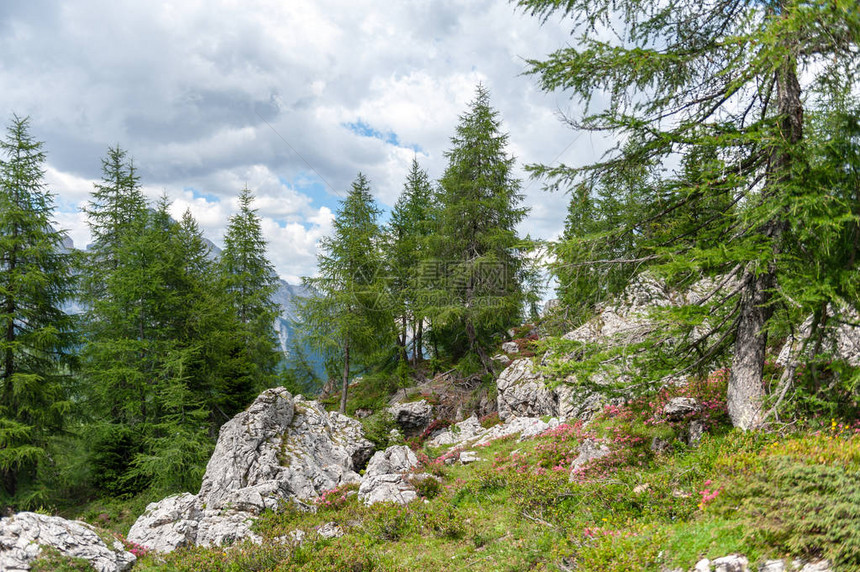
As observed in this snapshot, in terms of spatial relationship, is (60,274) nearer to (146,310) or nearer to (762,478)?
(146,310)

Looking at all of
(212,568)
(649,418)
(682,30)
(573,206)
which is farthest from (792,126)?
(212,568)

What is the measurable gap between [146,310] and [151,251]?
2768mm

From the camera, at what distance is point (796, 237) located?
6000 mm

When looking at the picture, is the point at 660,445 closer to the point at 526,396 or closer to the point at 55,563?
Result: the point at 526,396

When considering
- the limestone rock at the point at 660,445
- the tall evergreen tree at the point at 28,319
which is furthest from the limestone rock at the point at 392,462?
the tall evergreen tree at the point at 28,319

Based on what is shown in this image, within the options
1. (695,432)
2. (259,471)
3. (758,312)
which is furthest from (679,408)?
(259,471)

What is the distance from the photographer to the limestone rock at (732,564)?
4.07 meters

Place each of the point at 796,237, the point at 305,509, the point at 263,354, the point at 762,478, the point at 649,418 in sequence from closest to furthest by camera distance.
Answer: the point at 762,478
the point at 796,237
the point at 649,418
the point at 305,509
the point at 263,354

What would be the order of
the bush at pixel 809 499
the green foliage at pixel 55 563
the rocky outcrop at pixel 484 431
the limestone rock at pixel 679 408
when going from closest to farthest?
the bush at pixel 809 499
the green foliage at pixel 55 563
the limestone rock at pixel 679 408
the rocky outcrop at pixel 484 431

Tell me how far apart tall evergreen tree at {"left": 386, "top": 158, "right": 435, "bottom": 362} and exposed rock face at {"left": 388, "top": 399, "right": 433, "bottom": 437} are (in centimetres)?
497

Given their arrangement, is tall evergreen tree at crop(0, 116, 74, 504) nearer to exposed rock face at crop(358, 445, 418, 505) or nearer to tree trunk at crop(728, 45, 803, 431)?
exposed rock face at crop(358, 445, 418, 505)

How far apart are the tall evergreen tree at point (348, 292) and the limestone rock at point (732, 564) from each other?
18149 millimetres

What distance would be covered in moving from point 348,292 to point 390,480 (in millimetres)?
11398

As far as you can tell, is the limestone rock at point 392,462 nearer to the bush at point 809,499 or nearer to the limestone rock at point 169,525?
the limestone rock at point 169,525
